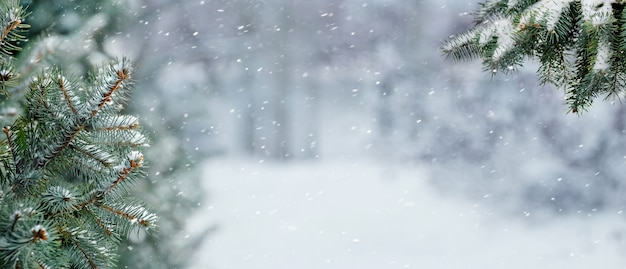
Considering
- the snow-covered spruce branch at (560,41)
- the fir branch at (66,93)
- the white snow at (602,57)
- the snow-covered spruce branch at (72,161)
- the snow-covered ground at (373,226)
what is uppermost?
the snow-covered ground at (373,226)

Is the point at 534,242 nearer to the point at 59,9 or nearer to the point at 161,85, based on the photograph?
the point at 161,85

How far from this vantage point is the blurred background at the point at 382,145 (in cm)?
313

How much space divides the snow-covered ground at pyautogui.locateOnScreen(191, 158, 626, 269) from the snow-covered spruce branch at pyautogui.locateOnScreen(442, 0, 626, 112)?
8.08 ft

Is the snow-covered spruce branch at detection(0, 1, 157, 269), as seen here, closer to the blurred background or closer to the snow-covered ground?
the blurred background

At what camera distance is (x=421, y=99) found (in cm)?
328

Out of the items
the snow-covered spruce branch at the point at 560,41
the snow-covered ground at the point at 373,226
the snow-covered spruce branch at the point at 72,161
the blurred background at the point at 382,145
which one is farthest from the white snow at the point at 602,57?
the snow-covered ground at the point at 373,226

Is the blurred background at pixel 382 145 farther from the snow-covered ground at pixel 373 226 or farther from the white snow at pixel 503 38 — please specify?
the white snow at pixel 503 38

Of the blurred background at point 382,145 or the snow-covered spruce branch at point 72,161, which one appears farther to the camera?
the blurred background at point 382,145

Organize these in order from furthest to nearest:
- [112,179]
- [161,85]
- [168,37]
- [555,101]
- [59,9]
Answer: [555,101], [168,37], [161,85], [59,9], [112,179]

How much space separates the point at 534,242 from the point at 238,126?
1552mm

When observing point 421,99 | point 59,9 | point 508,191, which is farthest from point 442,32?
point 59,9

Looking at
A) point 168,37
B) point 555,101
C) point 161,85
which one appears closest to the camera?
point 161,85

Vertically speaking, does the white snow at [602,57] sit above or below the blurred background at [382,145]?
below

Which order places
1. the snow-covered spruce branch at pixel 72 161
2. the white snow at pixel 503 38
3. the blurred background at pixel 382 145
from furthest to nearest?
1. the blurred background at pixel 382 145
2. the white snow at pixel 503 38
3. the snow-covered spruce branch at pixel 72 161
